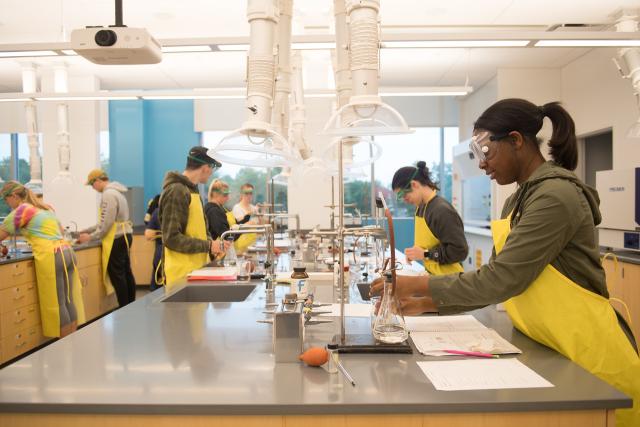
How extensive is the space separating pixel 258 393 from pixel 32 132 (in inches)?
247

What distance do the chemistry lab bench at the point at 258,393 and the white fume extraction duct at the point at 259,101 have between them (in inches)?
24.6

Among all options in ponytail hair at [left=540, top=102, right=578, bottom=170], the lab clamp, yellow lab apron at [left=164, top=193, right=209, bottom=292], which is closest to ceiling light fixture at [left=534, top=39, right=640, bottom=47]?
ponytail hair at [left=540, top=102, right=578, bottom=170]

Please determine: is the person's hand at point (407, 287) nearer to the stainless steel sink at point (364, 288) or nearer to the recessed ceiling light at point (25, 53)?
the stainless steel sink at point (364, 288)

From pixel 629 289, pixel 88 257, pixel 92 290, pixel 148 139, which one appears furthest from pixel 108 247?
pixel 629 289

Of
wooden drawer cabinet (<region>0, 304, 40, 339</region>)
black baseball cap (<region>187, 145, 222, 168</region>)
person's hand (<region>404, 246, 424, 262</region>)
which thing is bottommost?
wooden drawer cabinet (<region>0, 304, 40, 339</region>)

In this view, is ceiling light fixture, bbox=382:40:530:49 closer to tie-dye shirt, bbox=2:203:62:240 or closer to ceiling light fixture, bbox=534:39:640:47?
ceiling light fixture, bbox=534:39:640:47

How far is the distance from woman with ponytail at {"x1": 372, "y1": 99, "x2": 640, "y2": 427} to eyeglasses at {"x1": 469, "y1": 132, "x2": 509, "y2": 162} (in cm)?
2

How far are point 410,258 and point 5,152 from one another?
7.81 metres

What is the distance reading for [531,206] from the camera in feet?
4.44

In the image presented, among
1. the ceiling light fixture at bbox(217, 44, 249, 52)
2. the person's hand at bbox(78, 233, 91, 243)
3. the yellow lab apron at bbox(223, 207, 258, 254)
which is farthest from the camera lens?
the person's hand at bbox(78, 233, 91, 243)

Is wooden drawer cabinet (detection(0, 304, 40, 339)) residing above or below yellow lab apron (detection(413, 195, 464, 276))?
below

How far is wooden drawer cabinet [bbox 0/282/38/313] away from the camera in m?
3.82

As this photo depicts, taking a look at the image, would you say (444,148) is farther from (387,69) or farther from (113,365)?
(113,365)

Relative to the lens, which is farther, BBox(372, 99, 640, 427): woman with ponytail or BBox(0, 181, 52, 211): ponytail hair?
BBox(0, 181, 52, 211): ponytail hair
